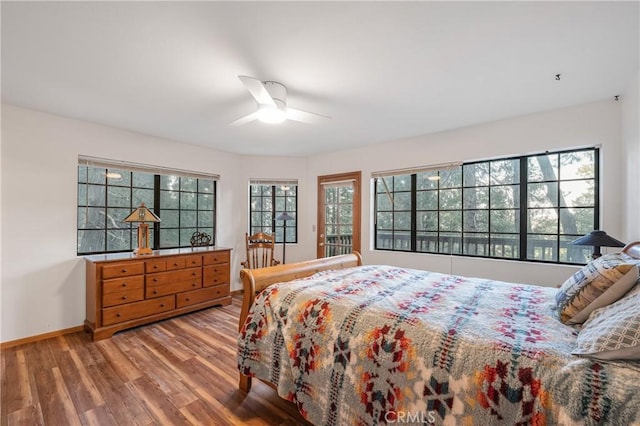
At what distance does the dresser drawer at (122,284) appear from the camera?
294 cm

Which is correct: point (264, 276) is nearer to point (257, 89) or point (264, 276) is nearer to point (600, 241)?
point (257, 89)

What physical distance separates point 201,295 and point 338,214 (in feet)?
8.03

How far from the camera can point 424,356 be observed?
3.96 feet

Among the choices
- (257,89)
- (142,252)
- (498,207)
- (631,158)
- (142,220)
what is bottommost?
(142,252)

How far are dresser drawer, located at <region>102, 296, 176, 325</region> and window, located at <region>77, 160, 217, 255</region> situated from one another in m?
0.91

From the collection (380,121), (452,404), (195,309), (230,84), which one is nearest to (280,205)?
(195,309)

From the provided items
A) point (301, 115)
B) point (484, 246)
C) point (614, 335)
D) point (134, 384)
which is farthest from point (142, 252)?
point (484, 246)

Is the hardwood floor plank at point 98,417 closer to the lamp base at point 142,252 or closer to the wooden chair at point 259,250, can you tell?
the lamp base at point 142,252

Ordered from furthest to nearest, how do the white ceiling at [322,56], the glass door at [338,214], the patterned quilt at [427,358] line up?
the glass door at [338,214] < the white ceiling at [322,56] < the patterned quilt at [427,358]

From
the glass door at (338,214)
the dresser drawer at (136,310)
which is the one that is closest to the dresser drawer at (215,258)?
the dresser drawer at (136,310)

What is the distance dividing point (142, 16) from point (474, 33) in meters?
1.96

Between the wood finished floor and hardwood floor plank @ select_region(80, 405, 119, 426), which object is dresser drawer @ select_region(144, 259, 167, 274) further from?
hardwood floor plank @ select_region(80, 405, 119, 426)

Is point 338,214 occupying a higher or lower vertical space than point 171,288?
higher

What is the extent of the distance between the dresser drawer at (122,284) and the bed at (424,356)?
194cm
